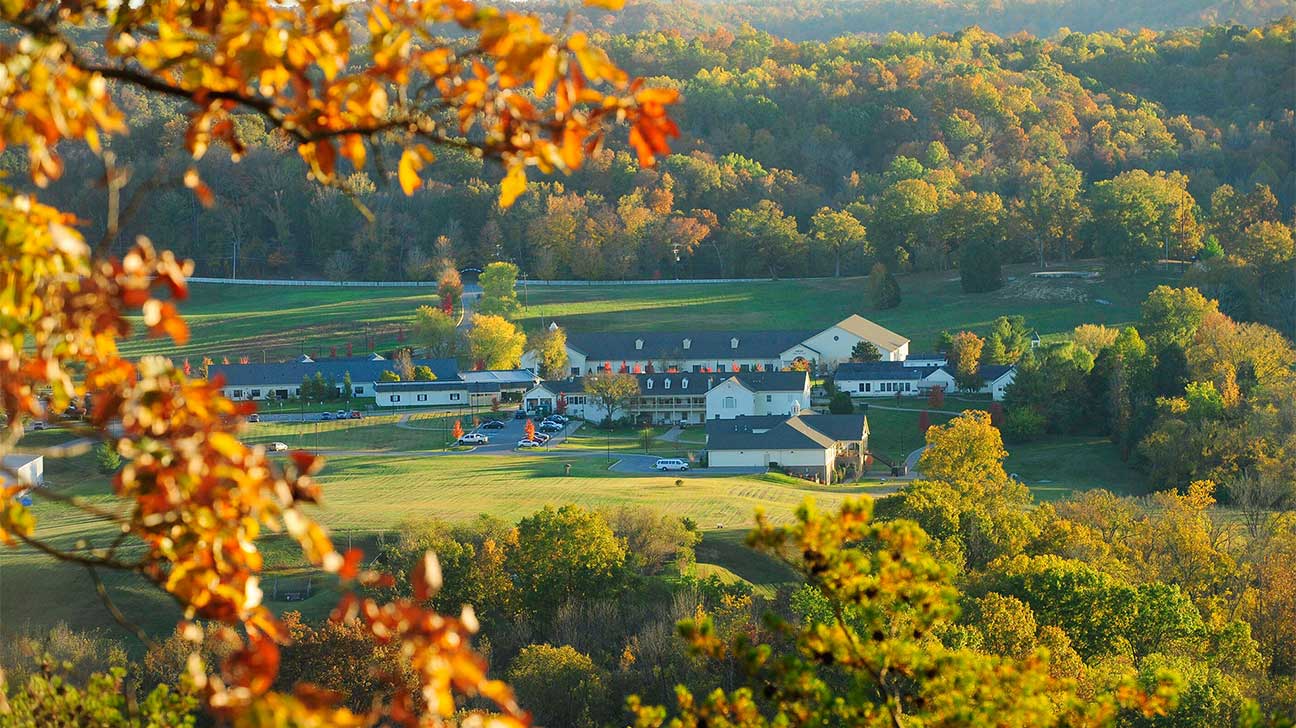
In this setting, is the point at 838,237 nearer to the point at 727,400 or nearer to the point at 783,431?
the point at 727,400

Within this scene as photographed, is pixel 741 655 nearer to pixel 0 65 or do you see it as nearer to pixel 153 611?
pixel 0 65

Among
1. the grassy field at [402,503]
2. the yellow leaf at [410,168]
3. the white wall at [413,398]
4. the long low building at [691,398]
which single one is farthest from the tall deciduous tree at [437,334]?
the yellow leaf at [410,168]

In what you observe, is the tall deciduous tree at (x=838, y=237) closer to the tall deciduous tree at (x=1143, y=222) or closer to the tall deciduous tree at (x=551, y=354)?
the tall deciduous tree at (x=1143, y=222)

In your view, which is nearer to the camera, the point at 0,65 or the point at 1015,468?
the point at 0,65

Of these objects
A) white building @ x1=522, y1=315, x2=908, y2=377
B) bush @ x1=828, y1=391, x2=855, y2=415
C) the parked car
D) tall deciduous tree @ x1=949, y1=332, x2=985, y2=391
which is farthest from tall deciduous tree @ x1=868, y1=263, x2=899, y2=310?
the parked car

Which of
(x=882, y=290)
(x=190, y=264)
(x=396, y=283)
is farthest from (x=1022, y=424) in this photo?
(x=190, y=264)

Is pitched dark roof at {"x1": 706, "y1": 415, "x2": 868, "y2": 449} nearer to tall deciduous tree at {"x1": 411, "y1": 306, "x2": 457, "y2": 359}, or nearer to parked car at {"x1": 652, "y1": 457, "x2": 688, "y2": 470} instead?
parked car at {"x1": 652, "y1": 457, "x2": 688, "y2": 470}

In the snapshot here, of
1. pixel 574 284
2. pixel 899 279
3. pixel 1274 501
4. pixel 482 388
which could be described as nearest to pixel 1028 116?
pixel 899 279
